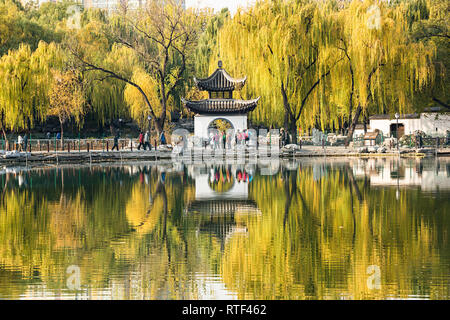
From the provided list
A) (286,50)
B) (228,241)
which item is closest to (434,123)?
(286,50)

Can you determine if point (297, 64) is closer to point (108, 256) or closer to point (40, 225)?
point (40, 225)

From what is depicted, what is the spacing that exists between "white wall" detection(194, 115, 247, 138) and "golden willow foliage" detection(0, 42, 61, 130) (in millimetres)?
9700

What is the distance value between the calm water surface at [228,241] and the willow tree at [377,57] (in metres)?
17.7

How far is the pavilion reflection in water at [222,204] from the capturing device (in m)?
12.2

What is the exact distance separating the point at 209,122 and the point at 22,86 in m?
11.7

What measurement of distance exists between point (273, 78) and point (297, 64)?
1607 mm

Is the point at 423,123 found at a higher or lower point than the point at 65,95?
lower

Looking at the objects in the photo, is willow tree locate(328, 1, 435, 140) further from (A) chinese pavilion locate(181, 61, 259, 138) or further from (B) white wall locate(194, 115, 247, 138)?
(B) white wall locate(194, 115, 247, 138)

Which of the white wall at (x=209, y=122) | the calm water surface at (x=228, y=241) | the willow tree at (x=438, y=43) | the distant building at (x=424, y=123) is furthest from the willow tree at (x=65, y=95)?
the calm water surface at (x=228, y=241)

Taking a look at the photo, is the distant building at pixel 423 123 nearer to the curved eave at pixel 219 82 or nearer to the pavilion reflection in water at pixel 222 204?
the curved eave at pixel 219 82

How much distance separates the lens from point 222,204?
1594cm

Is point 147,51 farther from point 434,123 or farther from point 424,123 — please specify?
point 434,123

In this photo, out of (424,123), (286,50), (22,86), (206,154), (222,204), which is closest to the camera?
(222,204)

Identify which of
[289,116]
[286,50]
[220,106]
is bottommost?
[289,116]
